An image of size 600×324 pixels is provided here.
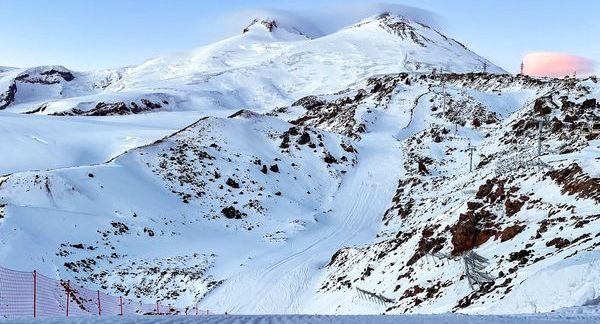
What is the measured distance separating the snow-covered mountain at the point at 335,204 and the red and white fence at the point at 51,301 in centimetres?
254

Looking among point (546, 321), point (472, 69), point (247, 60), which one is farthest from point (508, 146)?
point (247, 60)

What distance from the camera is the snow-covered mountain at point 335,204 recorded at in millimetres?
16391

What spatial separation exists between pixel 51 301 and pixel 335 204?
92.3ft

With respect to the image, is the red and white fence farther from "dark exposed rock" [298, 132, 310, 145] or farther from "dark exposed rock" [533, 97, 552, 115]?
"dark exposed rock" [533, 97, 552, 115]

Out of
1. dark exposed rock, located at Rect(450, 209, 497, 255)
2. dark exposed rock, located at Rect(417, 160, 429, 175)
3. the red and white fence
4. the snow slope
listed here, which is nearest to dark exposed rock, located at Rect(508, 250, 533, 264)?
dark exposed rock, located at Rect(450, 209, 497, 255)

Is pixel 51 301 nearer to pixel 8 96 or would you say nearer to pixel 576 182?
pixel 576 182

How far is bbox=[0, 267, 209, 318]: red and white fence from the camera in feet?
54.3

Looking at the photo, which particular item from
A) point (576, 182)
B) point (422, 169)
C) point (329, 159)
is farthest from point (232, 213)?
point (576, 182)

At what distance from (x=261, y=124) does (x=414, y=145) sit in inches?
801

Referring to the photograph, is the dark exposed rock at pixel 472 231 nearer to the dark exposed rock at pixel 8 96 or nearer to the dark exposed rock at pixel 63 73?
the dark exposed rock at pixel 8 96

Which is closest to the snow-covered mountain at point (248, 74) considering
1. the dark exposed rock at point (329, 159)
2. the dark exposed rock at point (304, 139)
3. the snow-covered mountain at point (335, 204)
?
the snow-covered mountain at point (335, 204)

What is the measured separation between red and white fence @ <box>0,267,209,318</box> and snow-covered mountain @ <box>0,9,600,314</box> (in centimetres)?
254

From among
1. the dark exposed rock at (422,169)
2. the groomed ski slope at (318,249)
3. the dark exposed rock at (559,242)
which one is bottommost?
the groomed ski slope at (318,249)

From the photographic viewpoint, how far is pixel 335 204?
43438 millimetres
